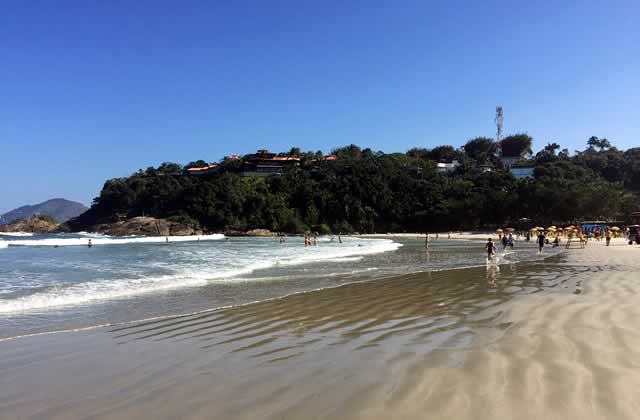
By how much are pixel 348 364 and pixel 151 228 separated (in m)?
85.3

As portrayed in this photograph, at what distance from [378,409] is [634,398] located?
85.2 inches

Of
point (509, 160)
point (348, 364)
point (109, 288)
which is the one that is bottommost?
point (109, 288)

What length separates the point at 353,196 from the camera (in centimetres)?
9869

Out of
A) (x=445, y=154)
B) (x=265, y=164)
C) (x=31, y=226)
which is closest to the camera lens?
(x=31, y=226)

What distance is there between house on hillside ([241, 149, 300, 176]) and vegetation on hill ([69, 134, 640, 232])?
247 cm

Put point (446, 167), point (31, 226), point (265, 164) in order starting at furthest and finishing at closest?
point (446, 167)
point (265, 164)
point (31, 226)

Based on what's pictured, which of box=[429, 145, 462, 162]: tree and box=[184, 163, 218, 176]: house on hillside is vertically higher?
box=[429, 145, 462, 162]: tree

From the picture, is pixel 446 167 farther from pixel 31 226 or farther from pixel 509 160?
pixel 31 226

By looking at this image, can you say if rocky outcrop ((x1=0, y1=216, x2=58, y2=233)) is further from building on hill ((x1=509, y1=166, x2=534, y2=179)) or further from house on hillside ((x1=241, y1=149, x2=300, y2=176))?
building on hill ((x1=509, y1=166, x2=534, y2=179))

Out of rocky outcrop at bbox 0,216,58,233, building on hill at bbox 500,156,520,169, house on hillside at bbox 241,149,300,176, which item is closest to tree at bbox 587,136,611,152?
building on hill at bbox 500,156,520,169

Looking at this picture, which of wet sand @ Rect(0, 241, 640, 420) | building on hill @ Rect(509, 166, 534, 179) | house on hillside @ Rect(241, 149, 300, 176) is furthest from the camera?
building on hill @ Rect(509, 166, 534, 179)

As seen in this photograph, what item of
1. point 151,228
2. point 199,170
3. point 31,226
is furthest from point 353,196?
point 31,226

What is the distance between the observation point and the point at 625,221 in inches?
2734

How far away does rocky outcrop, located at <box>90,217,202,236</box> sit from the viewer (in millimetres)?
84438
